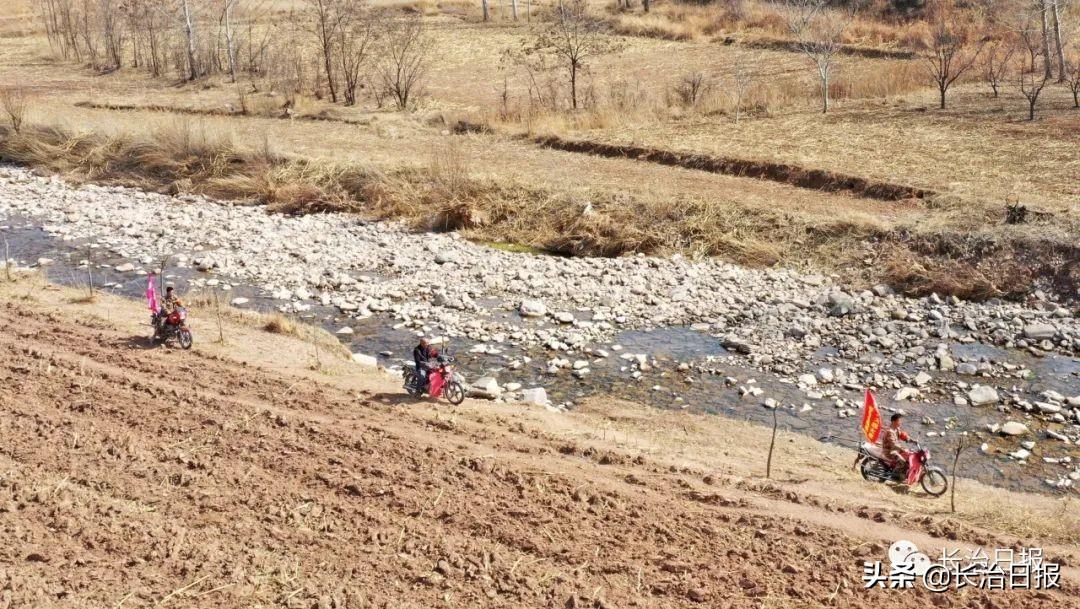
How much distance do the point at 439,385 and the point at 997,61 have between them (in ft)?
95.6

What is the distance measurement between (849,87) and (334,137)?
56.8 ft

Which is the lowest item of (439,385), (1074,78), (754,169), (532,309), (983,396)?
(983,396)

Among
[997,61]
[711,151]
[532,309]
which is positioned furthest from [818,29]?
[532,309]

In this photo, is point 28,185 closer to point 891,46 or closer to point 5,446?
point 5,446

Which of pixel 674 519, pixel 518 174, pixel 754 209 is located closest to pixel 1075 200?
pixel 754 209

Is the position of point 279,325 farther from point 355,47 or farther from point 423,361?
point 355,47

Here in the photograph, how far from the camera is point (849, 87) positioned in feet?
104

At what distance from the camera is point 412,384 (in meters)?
12.7

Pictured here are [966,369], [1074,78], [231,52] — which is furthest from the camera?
[231,52]

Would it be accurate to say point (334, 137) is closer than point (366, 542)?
No

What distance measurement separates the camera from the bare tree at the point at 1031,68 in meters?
29.0

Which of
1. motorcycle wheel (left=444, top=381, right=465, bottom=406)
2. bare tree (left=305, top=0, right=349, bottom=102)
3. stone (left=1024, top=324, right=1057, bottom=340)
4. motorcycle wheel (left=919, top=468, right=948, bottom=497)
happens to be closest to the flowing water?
stone (left=1024, top=324, right=1057, bottom=340)

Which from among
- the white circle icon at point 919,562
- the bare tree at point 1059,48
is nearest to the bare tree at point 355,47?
the bare tree at point 1059,48

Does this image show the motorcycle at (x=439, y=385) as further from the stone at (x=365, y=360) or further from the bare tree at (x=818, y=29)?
the bare tree at (x=818, y=29)
